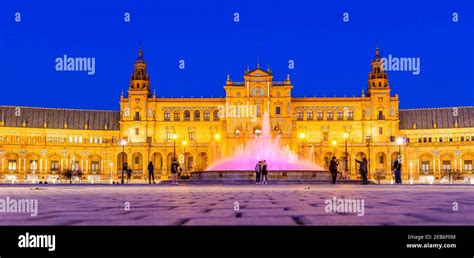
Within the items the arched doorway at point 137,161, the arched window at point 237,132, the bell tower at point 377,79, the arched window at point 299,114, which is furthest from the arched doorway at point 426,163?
the arched doorway at point 137,161

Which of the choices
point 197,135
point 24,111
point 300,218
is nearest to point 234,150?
point 197,135

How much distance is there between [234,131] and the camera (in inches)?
3679

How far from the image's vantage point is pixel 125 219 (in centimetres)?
635

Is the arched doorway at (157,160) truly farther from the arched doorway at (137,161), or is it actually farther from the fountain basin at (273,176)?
the fountain basin at (273,176)

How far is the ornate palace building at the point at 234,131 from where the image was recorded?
89562 mm

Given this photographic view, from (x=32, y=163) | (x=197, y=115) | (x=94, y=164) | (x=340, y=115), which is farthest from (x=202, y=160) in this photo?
(x=32, y=163)

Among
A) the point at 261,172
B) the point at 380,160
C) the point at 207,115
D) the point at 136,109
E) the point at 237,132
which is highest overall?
the point at 136,109

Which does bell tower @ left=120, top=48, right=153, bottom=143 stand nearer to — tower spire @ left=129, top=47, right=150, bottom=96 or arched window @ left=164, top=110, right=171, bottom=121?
tower spire @ left=129, top=47, right=150, bottom=96

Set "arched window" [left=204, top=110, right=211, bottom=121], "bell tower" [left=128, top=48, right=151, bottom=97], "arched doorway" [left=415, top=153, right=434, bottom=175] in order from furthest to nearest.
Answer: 1. "arched window" [left=204, top=110, right=211, bottom=121]
2. "bell tower" [left=128, top=48, right=151, bottom=97]
3. "arched doorway" [left=415, top=153, right=434, bottom=175]

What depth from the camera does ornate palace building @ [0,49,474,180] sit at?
89.6 m

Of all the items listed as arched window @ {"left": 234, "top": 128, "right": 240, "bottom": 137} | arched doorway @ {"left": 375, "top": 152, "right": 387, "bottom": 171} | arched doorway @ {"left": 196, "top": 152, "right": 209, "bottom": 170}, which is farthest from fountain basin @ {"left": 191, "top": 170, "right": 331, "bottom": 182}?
arched doorway @ {"left": 196, "top": 152, "right": 209, "bottom": 170}

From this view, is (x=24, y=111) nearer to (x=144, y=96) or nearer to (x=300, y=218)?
(x=144, y=96)

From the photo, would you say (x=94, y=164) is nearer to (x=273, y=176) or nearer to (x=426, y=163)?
(x=426, y=163)
